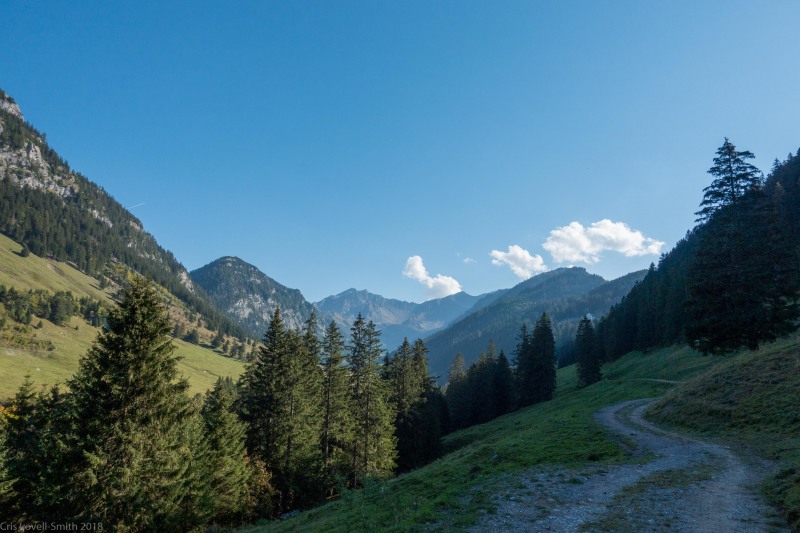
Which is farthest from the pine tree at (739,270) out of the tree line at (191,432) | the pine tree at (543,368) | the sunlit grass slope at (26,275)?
the sunlit grass slope at (26,275)

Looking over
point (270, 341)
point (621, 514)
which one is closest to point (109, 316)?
point (270, 341)

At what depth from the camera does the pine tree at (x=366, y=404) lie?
41625 mm

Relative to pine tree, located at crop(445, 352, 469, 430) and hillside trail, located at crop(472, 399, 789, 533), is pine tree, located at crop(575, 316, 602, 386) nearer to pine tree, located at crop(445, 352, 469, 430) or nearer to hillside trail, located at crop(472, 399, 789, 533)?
pine tree, located at crop(445, 352, 469, 430)

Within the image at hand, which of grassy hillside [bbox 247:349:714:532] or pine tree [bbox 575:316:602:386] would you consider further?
pine tree [bbox 575:316:602:386]

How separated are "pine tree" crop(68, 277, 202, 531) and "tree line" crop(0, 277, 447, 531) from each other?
0.19ft

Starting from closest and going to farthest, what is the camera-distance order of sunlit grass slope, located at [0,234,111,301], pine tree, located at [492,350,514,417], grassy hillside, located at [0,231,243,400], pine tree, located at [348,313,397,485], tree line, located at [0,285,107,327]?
1. pine tree, located at [348,313,397,485]
2. pine tree, located at [492,350,514,417]
3. grassy hillside, located at [0,231,243,400]
4. tree line, located at [0,285,107,327]
5. sunlit grass slope, located at [0,234,111,301]

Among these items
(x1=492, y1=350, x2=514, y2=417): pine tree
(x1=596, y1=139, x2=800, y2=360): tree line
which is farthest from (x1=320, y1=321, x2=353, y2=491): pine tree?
(x1=492, y1=350, x2=514, y2=417): pine tree

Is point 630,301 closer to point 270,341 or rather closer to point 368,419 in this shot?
point 368,419

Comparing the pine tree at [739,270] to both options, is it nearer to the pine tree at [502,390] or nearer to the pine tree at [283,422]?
the pine tree at [283,422]

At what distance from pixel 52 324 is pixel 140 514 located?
182012mm

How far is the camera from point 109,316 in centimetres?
2005

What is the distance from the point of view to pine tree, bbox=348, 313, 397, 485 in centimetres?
4162

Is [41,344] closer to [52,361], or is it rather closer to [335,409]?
[52,361]

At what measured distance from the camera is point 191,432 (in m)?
23.1
